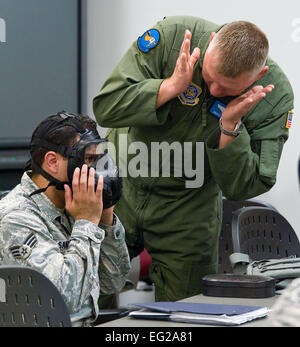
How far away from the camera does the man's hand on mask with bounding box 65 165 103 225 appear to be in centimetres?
171

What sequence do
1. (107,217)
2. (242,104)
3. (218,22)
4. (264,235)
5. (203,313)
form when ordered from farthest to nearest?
(218,22), (264,235), (242,104), (107,217), (203,313)

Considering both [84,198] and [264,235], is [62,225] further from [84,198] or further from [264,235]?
Result: [264,235]

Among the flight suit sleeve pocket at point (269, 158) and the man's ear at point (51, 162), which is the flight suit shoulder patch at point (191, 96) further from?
the man's ear at point (51, 162)

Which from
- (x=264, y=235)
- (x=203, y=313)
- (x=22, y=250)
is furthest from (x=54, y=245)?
(x=264, y=235)

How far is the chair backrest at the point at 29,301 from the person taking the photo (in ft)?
4.27

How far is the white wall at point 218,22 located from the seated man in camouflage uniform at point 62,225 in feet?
6.08

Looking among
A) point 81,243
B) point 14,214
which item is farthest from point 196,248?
point 14,214

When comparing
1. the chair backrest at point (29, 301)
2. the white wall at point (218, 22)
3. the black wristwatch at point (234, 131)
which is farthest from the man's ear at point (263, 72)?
the white wall at point (218, 22)

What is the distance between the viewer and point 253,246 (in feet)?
7.93

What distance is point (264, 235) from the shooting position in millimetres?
2453

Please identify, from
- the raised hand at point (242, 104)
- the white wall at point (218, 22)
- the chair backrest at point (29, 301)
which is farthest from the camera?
the white wall at point (218, 22)

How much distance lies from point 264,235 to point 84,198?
96 cm

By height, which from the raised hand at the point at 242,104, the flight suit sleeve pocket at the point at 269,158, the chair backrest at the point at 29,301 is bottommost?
the chair backrest at the point at 29,301

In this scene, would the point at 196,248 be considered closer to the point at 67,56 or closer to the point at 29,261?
the point at 29,261
